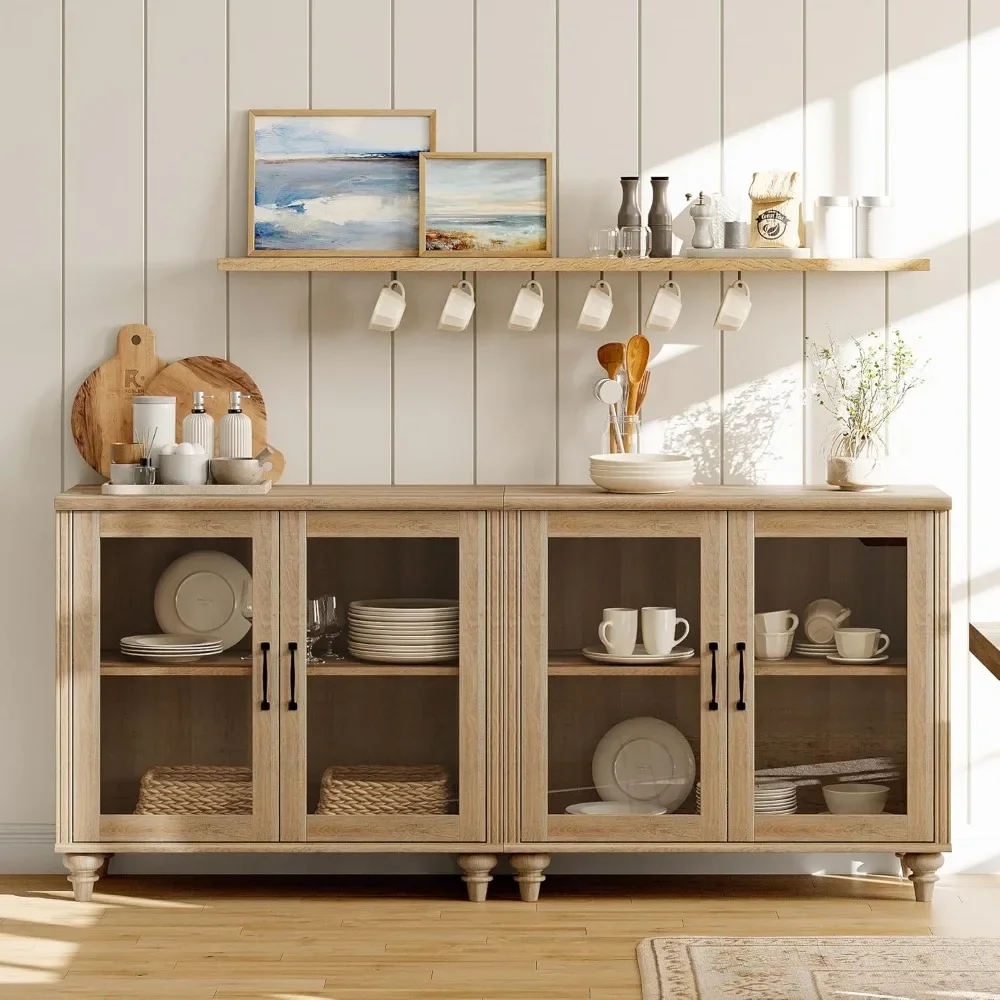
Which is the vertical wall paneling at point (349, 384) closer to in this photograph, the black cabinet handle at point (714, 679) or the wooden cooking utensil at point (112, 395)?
the wooden cooking utensil at point (112, 395)

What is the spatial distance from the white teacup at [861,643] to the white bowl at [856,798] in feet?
0.97

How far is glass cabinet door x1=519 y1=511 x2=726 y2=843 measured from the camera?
10.3 feet

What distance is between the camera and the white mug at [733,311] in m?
3.38

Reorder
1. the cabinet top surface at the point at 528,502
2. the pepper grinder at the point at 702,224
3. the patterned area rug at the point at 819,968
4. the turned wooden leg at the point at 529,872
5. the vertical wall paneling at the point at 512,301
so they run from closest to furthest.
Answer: the patterned area rug at the point at 819,968, the cabinet top surface at the point at 528,502, the turned wooden leg at the point at 529,872, the pepper grinder at the point at 702,224, the vertical wall paneling at the point at 512,301

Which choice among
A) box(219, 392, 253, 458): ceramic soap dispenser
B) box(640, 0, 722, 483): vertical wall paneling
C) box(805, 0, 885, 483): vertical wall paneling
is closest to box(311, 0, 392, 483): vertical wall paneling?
box(219, 392, 253, 458): ceramic soap dispenser

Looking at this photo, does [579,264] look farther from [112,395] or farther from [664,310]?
[112,395]

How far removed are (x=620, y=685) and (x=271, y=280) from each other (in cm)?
133

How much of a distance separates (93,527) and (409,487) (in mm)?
763

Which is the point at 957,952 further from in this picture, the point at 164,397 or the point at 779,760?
the point at 164,397

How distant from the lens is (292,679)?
3.15 metres

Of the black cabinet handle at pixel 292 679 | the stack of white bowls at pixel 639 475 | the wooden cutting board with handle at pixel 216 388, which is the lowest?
the black cabinet handle at pixel 292 679

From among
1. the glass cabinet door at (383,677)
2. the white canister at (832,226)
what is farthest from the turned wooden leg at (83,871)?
the white canister at (832,226)

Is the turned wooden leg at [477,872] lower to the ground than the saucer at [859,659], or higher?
lower

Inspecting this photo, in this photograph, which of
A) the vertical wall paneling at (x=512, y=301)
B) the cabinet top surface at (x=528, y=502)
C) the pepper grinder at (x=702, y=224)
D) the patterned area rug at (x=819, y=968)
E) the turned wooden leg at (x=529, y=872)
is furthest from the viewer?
the vertical wall paneling at (x=512, y=301)
